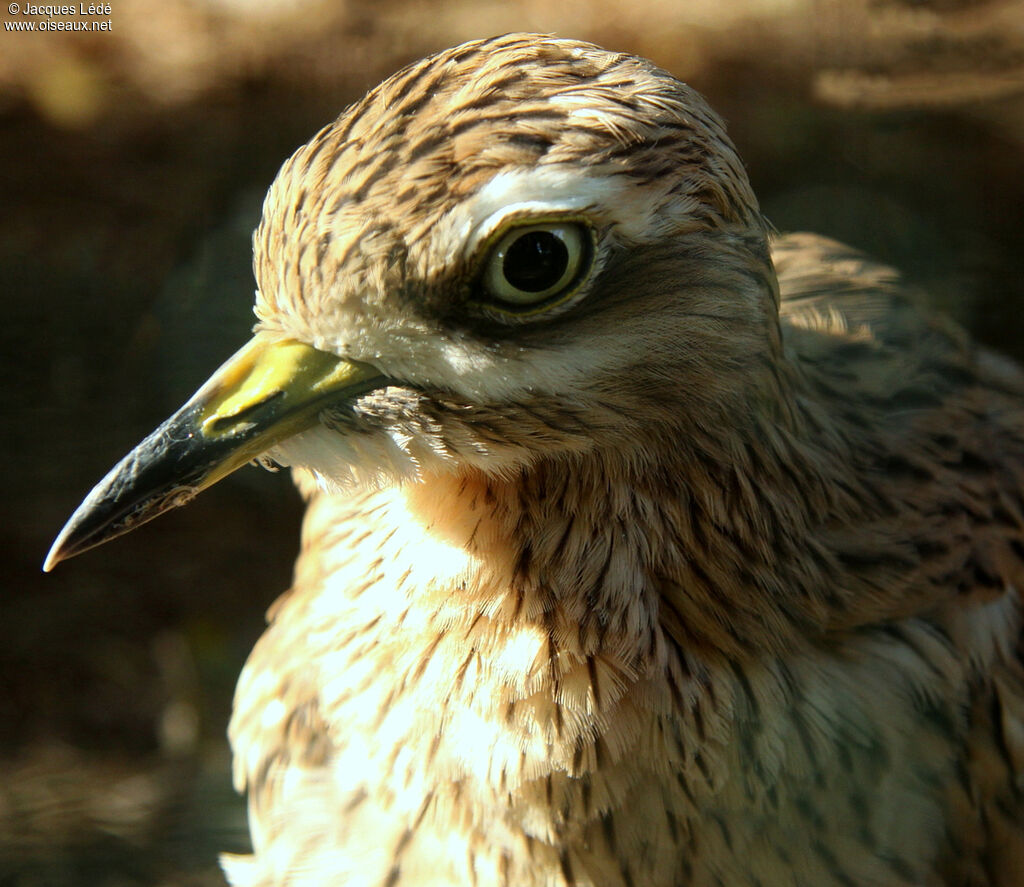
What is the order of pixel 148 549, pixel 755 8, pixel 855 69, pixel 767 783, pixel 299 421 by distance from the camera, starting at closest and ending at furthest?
pixel 299 421 < pixel 767 783 < pixel 855 69 < pixel 755 8 < pixel 148 549

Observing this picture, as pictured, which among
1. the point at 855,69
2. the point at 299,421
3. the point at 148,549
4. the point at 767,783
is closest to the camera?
the point at 299,421

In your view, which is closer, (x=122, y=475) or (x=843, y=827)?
(x=122, y=475)

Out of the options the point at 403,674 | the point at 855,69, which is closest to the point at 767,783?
the point at 403,674

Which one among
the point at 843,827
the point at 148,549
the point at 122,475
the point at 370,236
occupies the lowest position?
the point at 148,549

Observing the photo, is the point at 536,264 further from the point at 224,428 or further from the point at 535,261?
the point at 224,428

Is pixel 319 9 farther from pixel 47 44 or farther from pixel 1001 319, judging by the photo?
pixel 1001 319

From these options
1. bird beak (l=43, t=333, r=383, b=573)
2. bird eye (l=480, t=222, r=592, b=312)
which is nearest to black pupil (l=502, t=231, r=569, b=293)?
bird eye (l=480, t=222, r=592, b=312)

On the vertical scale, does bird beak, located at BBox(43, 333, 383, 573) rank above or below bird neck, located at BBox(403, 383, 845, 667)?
above

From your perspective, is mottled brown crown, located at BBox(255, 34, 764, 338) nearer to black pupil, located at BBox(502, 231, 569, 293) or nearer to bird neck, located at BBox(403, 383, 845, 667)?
black pupil, located at BBox(502, 231, 569, 293)

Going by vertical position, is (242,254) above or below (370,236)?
below
